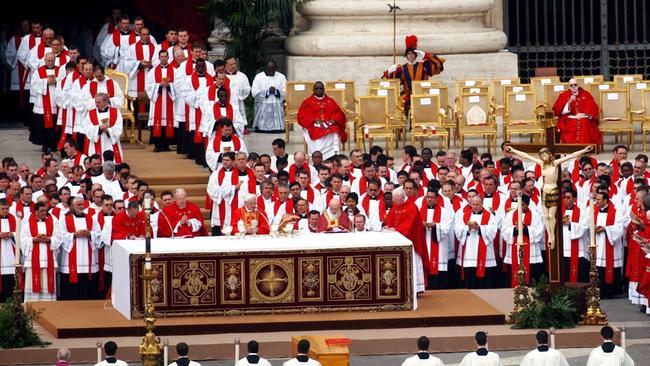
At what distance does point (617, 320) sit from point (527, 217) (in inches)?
78.5

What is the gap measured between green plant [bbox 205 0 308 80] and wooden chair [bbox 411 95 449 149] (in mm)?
3004

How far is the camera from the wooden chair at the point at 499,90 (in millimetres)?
29553

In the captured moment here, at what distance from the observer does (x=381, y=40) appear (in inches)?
1213

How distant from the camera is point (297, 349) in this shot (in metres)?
18.5

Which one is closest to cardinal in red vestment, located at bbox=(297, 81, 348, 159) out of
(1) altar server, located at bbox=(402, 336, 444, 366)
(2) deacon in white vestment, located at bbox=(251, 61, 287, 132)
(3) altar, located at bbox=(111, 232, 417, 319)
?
(2) deacon in white vestment, located at bbox=(251, 61, 287, 132)

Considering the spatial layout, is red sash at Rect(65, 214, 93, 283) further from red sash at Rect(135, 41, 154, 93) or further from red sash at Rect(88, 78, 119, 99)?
red sash at Rect(135, 41, 154, 93)

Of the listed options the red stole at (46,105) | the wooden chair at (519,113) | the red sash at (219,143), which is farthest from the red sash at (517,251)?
the red stole at (46,105)

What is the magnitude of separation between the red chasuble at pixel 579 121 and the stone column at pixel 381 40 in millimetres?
2388

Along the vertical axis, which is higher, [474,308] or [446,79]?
[446,79]

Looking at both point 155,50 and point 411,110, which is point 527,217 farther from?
point 155,50

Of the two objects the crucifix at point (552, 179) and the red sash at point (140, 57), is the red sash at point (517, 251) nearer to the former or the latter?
the crucifix at point (552, 179)

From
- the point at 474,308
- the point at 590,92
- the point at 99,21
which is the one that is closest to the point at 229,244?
the point at 474,308

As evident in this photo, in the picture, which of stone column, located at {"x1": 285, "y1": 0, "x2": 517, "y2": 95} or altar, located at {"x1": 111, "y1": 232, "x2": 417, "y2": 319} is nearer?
altar, located at {"x1": 111, "y1": 232, "x2": 417, "y2": 319}

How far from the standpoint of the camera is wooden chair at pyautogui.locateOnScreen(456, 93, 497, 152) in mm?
28609
